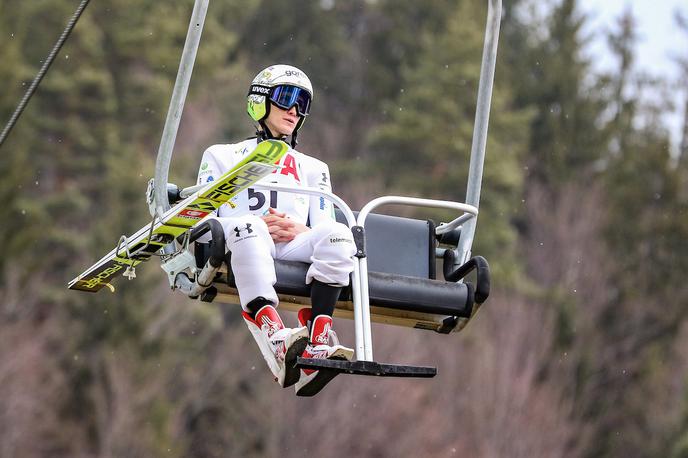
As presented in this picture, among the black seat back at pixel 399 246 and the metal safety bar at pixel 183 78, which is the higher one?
the metal safety bar at pixel 183 78

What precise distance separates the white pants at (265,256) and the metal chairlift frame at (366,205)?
0.08m

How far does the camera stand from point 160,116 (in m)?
40.8

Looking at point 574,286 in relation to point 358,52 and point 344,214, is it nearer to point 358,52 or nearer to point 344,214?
point 358,52

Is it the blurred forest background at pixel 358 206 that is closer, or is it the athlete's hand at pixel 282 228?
the athlete's hand at pixel 282 228

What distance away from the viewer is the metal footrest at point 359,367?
791 centimetres

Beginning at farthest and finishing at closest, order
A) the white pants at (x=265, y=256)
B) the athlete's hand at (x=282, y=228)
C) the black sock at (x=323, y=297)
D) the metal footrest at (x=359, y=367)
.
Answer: the athlete's hand at (x=282, y=228) → the black sock at (x=323, y=297) → the white pants at (x=265, y=256) → the metal footrest at (x=359, y=367)

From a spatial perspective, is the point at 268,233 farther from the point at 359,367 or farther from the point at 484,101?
the point at 484,101

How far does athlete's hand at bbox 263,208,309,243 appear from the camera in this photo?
28.4 ft

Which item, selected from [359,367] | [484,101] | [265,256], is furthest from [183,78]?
[484,101]

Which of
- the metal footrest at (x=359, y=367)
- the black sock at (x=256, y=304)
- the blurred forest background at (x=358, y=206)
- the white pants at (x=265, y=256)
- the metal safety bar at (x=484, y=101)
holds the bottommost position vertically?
the blurred forest background at (x=358, y=206)

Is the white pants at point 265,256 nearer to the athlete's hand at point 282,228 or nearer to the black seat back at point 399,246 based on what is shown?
the athlete's hand at point 282,228

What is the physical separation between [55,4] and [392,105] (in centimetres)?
989

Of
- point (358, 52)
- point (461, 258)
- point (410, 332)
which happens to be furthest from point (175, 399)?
point (461, 258)

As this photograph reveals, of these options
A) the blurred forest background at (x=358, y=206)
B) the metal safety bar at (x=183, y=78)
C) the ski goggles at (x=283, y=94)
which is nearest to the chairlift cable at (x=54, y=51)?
the metal safety bar at (x=183, y=78)
